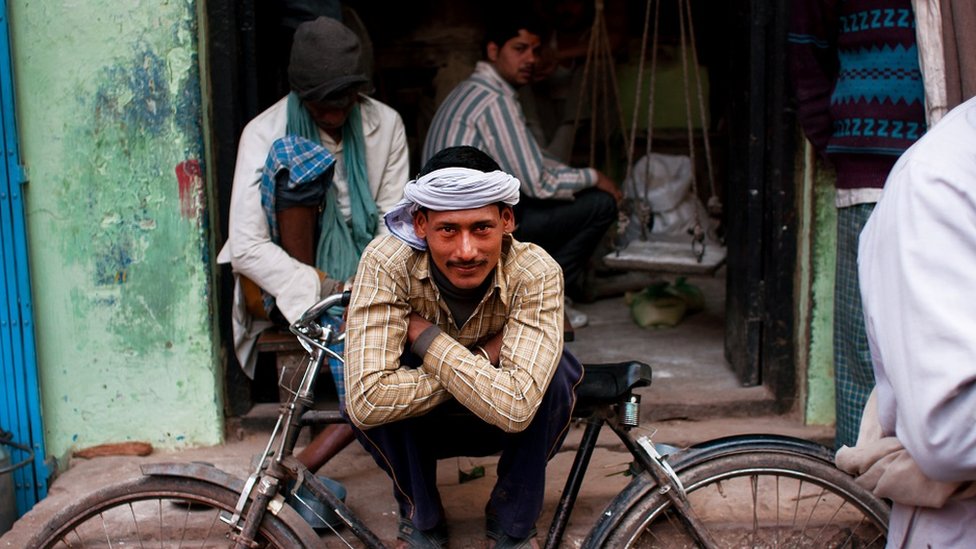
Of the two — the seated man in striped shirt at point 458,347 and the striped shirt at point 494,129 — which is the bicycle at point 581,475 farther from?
the striped shirt at point 494,129

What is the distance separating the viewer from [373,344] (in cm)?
267

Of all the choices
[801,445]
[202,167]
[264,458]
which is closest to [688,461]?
[801,445]

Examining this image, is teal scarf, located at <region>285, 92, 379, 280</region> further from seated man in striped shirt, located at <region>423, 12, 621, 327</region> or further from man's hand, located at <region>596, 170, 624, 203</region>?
man's hand, located at <region>596, 170, 624, 203</region>

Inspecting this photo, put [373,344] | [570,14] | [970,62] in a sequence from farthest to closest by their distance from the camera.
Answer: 1. [570,14]
2. [970,62]
3. [373,344]

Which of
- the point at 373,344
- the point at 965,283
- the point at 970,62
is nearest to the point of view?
the point at 965,283

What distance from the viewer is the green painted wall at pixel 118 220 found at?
3.68 metres

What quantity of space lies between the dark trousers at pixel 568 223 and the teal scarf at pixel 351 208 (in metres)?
1.19

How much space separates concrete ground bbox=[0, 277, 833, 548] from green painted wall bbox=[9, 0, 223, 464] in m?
0.15

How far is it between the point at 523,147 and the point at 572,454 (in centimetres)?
153

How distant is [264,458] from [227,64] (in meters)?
1.71

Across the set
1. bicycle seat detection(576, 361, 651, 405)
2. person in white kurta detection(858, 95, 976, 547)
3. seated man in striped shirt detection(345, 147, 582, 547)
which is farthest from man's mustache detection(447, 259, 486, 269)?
person in white kurta detection(858, 95, 976, 547)

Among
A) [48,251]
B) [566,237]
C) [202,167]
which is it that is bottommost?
[566,237]

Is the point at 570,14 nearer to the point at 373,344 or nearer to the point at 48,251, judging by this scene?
the point at 48,251

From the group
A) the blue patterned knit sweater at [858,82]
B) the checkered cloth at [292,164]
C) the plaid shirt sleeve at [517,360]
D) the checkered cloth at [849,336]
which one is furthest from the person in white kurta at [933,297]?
the checkered cloth at [292,164]
